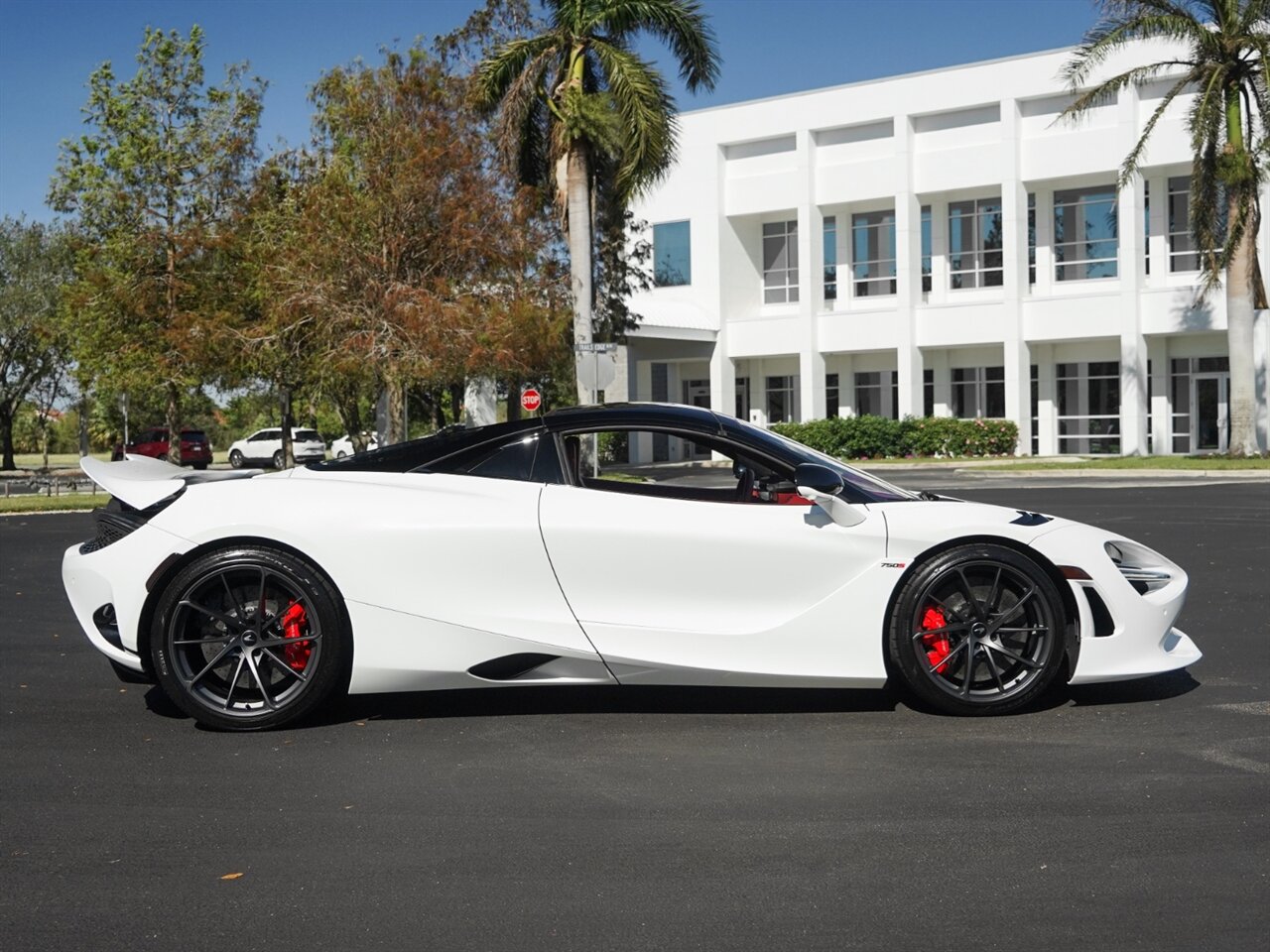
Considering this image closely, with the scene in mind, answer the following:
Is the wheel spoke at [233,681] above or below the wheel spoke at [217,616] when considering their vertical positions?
below

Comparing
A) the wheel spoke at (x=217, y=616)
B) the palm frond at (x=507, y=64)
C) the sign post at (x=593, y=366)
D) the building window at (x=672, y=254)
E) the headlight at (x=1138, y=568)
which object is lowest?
the wheel spoke at (x=217, y=616)

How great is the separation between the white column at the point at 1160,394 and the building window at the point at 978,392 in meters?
4.52

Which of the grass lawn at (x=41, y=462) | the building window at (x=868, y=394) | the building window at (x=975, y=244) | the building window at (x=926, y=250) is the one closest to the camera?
the building window at (x=975, y=244)

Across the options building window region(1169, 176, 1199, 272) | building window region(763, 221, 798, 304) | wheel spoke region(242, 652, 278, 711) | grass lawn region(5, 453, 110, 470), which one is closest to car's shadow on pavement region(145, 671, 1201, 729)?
Answer: wheel spoke region(242, 652, 278, 711)

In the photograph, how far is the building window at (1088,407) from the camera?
141 feet

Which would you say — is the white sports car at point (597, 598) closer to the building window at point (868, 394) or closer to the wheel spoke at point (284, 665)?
the wheel spoke at point (284, 665)

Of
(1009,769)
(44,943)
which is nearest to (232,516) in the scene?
(44,943)

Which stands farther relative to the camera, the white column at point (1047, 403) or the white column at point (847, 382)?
the white column at point (847, 382)

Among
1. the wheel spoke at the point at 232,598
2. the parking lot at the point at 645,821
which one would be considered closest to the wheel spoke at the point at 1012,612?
the parking lot at the point at 645,821

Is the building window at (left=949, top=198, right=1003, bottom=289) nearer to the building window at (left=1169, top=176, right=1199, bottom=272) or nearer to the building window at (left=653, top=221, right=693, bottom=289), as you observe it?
the building window at (left=1169, top=176, right=1199, bottom=272)

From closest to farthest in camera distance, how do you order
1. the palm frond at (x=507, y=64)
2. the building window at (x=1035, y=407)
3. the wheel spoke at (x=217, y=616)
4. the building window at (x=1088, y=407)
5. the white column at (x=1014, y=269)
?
the wheel spoke at (x=217, y=616), the palm frond at (x=507, y=64), the white column at (x=1014, y=269), the building window at (x=1088, y=407), the building window at (x=1035, y=407)

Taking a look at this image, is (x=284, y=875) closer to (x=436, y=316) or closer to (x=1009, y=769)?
(x=1009, y=769)

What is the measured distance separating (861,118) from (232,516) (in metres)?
41.6

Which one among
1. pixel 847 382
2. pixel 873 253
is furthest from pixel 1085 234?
pixel 847 382
